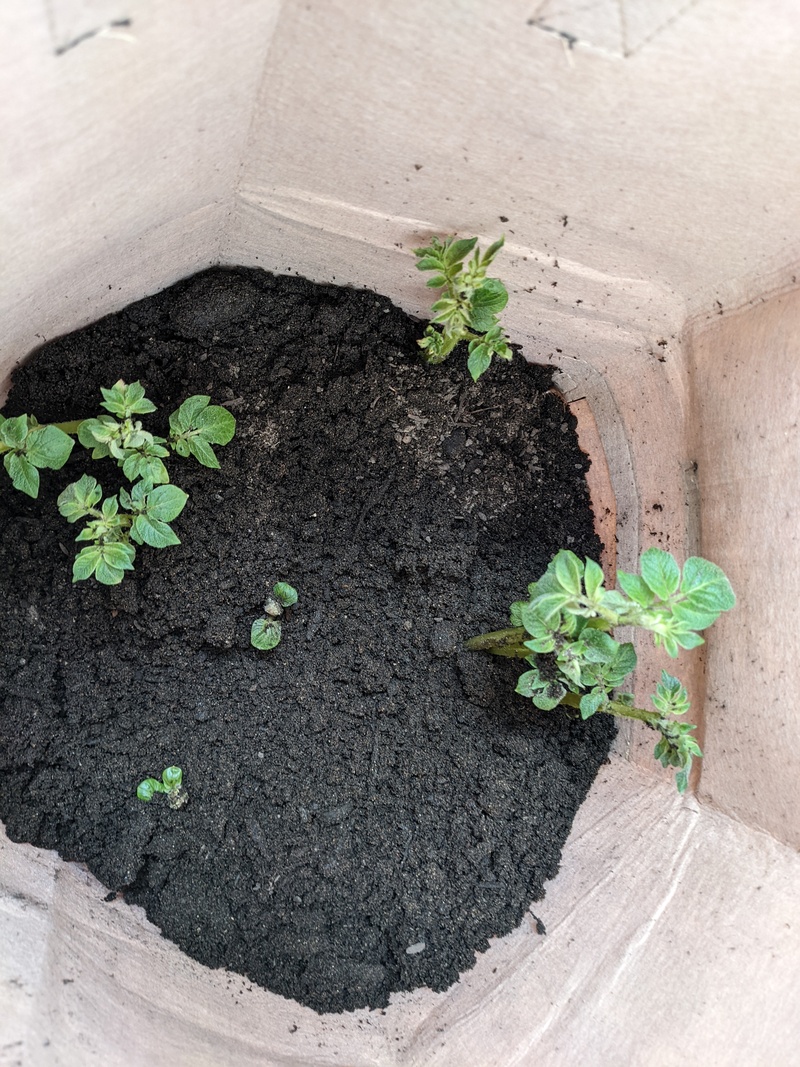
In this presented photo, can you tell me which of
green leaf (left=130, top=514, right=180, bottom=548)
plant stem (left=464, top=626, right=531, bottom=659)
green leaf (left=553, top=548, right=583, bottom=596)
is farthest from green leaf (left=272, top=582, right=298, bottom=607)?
green leaf (left=553, top=548, right=583, bottom=596)

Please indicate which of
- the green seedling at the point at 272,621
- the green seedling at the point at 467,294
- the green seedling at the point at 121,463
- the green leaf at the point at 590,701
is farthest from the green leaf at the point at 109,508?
the green leaf at the point at 590,701

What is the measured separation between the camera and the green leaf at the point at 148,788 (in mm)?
1299

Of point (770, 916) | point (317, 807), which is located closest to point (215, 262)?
point (317, 807)

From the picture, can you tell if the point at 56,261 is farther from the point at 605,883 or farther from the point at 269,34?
the point at 605,883

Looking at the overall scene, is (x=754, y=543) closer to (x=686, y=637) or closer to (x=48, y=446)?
(x=686, y=637)

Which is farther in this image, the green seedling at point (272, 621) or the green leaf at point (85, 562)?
the green seedling at point (272, 621)

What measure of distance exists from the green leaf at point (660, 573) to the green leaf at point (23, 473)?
883 millimetres

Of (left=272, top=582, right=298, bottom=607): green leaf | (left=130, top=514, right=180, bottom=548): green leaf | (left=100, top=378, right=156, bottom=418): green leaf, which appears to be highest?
(left=100, top=378, right=156, bottom=418): green leaf

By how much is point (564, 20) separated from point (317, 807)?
1.16m

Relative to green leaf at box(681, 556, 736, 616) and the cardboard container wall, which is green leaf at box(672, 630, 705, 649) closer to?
green leaf at box(681, 556, 736, 616)

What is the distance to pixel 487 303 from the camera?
3.82ft

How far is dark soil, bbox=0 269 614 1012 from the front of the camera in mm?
1297

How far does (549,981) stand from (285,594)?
74 cm

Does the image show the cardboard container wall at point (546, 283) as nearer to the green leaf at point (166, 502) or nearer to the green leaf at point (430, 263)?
the green leaf at point (430, 263)
